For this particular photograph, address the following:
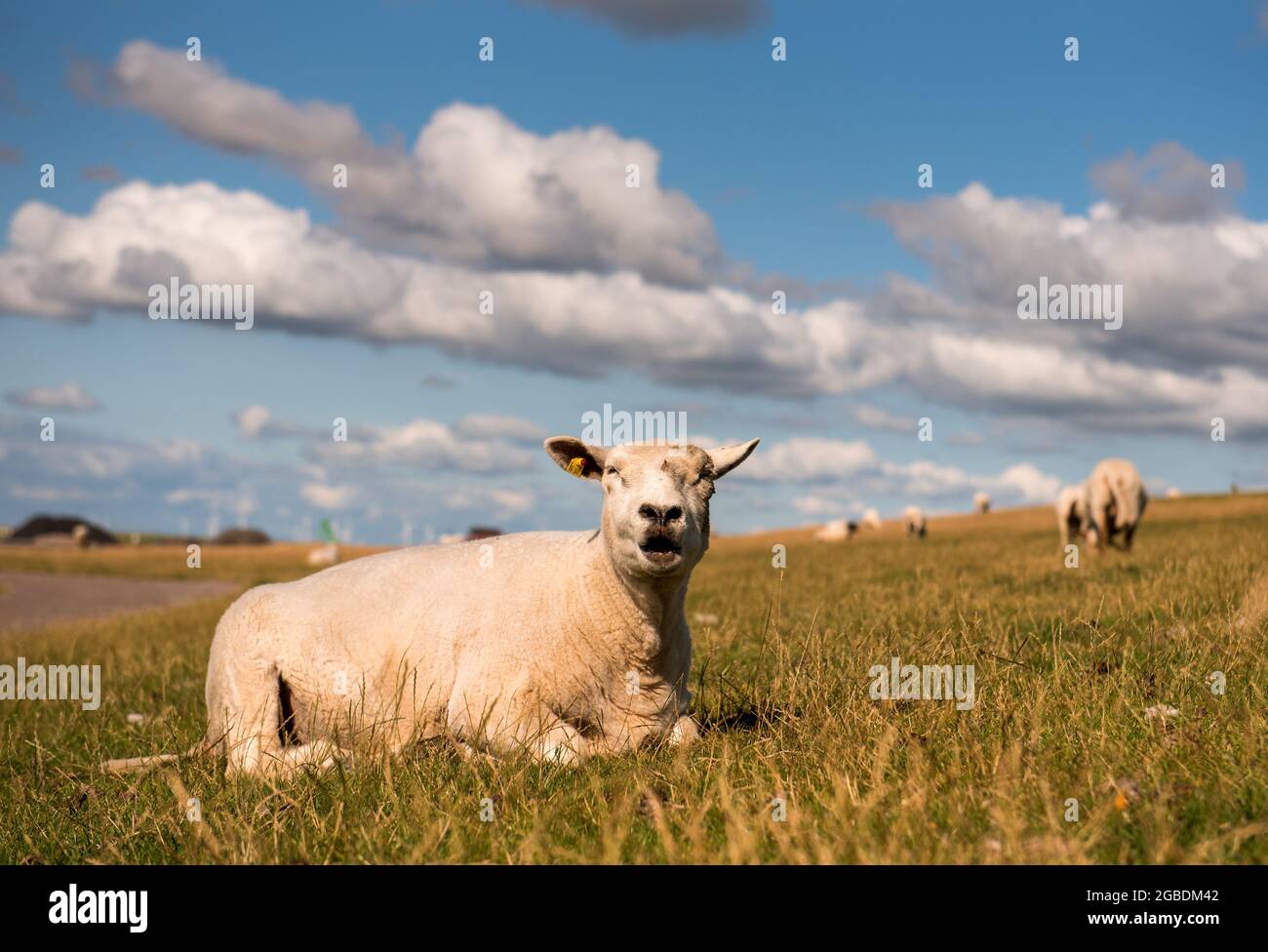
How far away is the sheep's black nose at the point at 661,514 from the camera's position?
6.14 m

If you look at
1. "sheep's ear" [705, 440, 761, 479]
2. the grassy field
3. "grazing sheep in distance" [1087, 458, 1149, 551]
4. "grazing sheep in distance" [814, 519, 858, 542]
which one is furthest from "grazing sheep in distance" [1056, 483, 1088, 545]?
"grazing sheep in distance" [814, 519, 858, 542]

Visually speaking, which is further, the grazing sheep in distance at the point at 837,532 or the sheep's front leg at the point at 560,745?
the grazing sheep in distance at the point at 837,532

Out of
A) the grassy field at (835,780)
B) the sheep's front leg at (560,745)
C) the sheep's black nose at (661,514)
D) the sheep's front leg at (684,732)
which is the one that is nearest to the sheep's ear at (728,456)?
the sheep's black nose at (661,514)

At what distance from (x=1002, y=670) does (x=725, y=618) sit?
5754 millimetres

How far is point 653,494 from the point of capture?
20.3 ft

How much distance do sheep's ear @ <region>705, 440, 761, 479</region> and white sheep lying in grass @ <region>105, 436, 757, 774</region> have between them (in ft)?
0.04

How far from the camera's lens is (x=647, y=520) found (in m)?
6.14

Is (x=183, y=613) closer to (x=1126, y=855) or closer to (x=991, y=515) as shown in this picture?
(x=1126, y=855)

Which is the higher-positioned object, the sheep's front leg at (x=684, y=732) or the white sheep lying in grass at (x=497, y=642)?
the white sheep lying in grass at (x=497, y=642)

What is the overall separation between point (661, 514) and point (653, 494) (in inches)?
5.5

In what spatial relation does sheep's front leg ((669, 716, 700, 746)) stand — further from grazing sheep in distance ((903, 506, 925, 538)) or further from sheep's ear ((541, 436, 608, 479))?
grazing sheep in distance ((903, 506, 925, 538))

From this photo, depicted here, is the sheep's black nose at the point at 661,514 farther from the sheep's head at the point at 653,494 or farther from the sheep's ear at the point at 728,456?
the sheep's ear at the point at 728,456

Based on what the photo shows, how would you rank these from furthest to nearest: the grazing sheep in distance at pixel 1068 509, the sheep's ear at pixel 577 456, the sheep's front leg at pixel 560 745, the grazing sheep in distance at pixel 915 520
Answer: the grazing sheep in distance at pixel 915 520 < the grazing sheep in distance at pixel 1068 509 < the sheep's ear at pixel 577 456 < the sheep's front leg at pixel 560 745
